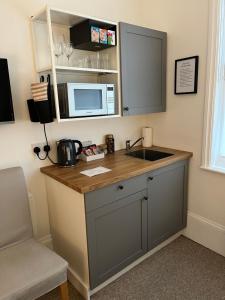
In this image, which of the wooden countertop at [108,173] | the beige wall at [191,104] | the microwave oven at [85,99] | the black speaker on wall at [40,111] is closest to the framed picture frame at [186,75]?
the beige wall at [191,104]

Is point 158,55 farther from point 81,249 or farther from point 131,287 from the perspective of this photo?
point 131,287

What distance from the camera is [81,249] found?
63.2 inches

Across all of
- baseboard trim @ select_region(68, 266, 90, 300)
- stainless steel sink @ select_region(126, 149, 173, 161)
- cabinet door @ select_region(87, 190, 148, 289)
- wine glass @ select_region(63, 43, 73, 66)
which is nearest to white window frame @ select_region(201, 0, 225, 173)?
stainless steel sink @ select_region(126, 149, 173, 161)

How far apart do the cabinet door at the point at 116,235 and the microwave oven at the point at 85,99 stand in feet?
2.43

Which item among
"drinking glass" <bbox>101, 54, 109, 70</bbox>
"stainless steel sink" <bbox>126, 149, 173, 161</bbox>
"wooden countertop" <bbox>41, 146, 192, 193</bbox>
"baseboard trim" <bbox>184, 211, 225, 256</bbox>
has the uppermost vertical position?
"drinking glass" <bbox>101, 54, 109, 70</bbox>

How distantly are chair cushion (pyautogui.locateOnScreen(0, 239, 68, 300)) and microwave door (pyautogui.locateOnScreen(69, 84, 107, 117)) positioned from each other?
1.01 meters

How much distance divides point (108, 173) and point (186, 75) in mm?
1241

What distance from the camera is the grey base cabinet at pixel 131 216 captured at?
157cm

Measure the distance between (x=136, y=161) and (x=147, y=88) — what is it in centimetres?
73

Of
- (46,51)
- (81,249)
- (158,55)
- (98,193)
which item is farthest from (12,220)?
(158,55)

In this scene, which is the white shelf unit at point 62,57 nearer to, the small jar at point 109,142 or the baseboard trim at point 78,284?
the small jar at point 109,142

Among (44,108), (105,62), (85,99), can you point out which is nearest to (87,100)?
(85,99)

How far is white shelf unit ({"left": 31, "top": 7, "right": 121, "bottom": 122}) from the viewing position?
5.33ft

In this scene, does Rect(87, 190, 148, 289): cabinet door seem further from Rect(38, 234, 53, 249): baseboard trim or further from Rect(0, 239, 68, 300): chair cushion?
Rect(38, 234, 53, 249): baseboard trim
